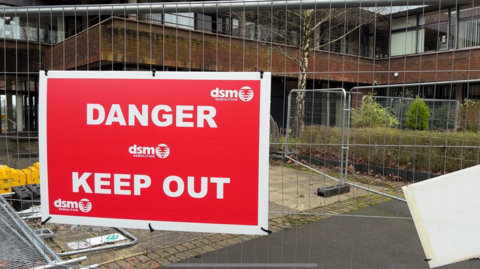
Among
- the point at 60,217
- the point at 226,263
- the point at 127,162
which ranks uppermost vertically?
the point at 127,162

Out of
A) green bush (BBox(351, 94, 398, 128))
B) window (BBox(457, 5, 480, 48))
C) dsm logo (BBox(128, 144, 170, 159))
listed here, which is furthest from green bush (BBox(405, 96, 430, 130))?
window (BBox(457, 5, 480, 48))

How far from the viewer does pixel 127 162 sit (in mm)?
2691

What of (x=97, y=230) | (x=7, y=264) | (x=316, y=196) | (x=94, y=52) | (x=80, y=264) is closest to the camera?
(x=7, y=264)

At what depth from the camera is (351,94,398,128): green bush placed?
751 cm

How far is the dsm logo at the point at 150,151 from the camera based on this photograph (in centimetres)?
266

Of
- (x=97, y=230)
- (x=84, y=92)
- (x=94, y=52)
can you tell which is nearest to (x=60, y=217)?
(x=84, y=92)

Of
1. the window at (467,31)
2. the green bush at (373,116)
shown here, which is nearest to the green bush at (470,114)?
the green bush at (373,116)

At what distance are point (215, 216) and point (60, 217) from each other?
1.21 metres

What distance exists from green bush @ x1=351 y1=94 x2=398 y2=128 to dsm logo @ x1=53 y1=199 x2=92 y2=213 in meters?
5.92

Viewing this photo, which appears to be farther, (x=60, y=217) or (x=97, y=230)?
(x=97, y=230)

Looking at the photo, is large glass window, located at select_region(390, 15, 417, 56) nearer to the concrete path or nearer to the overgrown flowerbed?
the overgrown flowerbed

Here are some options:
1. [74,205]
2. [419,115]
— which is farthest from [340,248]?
[419,115]

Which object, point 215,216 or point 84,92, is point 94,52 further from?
point 215,216

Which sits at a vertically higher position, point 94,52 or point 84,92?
point 94,52
